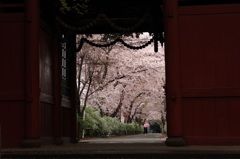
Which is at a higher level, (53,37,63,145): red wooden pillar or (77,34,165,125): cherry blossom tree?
(77,34,165,125): cherry blossom tree

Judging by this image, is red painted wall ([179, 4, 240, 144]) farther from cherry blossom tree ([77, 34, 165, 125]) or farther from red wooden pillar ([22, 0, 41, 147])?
cherry blossom tree ([77, 34, 165, 125])

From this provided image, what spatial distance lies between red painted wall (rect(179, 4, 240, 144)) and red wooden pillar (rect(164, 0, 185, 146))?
0.17 metres

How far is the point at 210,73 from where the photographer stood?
10781 mm

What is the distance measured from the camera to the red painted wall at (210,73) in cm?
1069

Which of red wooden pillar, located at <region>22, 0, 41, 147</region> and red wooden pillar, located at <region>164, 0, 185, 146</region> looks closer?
red wooden pillar, located at <region>164, 0, 185, 146</region>

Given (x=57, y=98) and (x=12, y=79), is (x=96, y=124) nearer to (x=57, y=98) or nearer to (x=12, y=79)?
(x=57, y=98)

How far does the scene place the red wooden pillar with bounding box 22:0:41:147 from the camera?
35.3ft

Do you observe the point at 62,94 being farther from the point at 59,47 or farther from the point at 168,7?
the point at 168,7

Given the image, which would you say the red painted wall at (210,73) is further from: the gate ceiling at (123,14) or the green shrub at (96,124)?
the green shrub at (96,124)

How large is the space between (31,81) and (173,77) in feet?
11.3

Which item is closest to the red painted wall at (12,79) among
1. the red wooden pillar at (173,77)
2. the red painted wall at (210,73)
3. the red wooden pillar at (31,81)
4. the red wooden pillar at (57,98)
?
the red wooden pillar at (31,81)

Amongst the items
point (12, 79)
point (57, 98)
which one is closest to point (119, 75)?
point (57, 98)

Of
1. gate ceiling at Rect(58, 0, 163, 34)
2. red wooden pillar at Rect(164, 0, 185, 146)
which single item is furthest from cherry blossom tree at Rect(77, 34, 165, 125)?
red wooden pillar at Rect(164, 0, 185, 146)

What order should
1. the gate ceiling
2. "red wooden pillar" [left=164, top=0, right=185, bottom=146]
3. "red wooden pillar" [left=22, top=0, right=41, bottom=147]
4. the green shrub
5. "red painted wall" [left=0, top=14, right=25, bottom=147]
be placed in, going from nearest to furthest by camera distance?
"red wooden pillar" [left=164, top=0, right=185, bottom=146]
"red wooden pillar" [left=22, top=0, right=41, bottom=147]
"red painted wall" [left=0, top=14, right=25, bottom=147]
the gate ceiling
the green shrub
